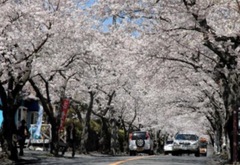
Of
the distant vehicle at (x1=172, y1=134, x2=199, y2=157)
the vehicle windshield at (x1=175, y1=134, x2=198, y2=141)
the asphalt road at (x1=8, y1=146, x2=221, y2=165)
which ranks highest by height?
the vehicle windshield at (x1=175, y1=134, x2=198, y2=141)

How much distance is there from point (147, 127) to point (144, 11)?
48.5 m

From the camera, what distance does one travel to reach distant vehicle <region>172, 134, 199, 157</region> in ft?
123

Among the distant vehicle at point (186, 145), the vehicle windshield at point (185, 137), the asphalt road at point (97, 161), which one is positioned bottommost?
the asphalt road at point (97, 161)

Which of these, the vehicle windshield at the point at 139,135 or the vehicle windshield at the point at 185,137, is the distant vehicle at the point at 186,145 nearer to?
the vehicle windshield at the point at 185,137

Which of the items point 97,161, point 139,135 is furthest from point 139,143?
point 97,161

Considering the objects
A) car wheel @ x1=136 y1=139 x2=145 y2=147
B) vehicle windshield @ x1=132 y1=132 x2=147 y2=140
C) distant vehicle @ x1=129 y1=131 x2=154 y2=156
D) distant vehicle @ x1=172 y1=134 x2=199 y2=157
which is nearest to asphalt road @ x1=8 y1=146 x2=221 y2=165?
distant vehicle @ x1=172 y1=134 x2=199 y2=157

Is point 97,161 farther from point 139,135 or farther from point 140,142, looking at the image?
point 139,135

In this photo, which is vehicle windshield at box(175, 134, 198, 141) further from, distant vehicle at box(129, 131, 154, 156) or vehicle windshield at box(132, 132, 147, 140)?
vehicle windshield at box(132, 132, 147, 140)

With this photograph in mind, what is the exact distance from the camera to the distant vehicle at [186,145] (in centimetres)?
3762

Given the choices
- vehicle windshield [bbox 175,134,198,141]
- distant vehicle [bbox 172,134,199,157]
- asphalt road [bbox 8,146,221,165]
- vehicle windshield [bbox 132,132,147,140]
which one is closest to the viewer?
asphalt road [bbox 8,146,221,165]

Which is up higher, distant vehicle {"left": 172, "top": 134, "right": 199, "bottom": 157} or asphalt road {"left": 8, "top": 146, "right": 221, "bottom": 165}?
distant vehicle {"left": 172, "top": 134, "right": 199, "bottom": 157}

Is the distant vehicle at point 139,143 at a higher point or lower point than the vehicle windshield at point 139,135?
lower

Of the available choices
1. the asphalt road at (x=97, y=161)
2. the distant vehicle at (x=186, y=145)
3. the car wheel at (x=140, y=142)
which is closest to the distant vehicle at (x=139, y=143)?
the car wheel at (x=140, y=142)

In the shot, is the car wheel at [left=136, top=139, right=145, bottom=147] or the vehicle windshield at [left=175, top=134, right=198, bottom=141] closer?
the car wheel at [left=136, top=139, right=145, bottom=147]
